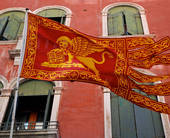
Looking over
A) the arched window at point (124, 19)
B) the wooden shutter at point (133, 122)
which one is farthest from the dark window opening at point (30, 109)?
the arched window at point (124, 19)

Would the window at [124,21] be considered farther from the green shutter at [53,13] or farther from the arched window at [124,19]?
the green shutter at [53,13]

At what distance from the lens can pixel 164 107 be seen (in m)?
5.70

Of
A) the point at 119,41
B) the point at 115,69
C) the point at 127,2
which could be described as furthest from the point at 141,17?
the point at 115,69

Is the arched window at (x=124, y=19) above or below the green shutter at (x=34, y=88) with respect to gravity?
above

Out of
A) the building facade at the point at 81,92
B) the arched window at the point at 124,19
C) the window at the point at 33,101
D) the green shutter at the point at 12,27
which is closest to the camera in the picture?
the building facade at the point at 81,92

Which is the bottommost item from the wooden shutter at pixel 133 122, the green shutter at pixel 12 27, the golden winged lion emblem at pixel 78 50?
the wooden shutter at pixel 133 122

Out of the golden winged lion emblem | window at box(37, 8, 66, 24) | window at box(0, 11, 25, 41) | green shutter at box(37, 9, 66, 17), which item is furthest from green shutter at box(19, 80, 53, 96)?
green shutter at box(37, 9, 66, 17)

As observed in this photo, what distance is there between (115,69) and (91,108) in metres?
2.03

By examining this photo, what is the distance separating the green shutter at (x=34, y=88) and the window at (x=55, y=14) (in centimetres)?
366

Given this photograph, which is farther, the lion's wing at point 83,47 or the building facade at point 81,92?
the building facade at point 81,92

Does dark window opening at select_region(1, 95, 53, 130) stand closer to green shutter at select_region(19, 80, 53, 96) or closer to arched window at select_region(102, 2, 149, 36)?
green shutter at select_region(19, 80, 53, 96)

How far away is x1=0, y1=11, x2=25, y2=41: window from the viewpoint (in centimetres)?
1040

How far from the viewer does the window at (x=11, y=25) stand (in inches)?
409

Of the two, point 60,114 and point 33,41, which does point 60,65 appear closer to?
point 33,41
